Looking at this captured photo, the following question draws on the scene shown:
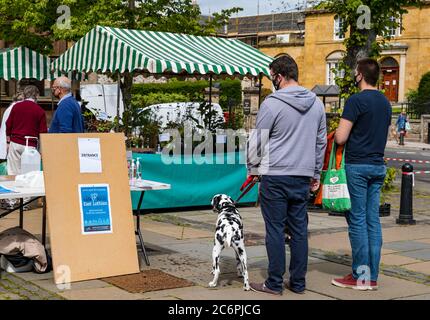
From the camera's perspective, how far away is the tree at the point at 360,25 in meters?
12.8

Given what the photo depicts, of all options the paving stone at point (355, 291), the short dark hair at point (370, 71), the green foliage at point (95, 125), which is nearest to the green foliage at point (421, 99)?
the green foliage at point (95, 125)

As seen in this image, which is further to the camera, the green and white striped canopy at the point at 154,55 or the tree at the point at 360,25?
the tree at the point at 360,25

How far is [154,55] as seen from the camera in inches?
449

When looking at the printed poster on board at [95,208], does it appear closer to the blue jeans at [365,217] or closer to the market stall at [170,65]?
the blue jeans at [365,217]

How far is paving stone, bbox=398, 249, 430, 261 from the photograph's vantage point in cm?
802

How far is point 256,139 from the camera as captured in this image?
603 centimetres

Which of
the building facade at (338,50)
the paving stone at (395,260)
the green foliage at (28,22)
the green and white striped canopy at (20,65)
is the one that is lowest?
the paving stone at (395,260)

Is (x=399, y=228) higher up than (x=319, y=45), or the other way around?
(x=319, y=45)

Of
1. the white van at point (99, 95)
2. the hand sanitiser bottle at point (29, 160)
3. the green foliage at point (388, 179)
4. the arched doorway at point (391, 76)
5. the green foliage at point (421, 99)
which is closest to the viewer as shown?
the hand sanitiser bottle at point (29, 160)

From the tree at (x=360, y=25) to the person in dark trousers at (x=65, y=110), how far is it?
5964mm

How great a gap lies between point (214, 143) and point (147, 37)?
239cm

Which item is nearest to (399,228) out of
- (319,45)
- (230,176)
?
(230,176)
